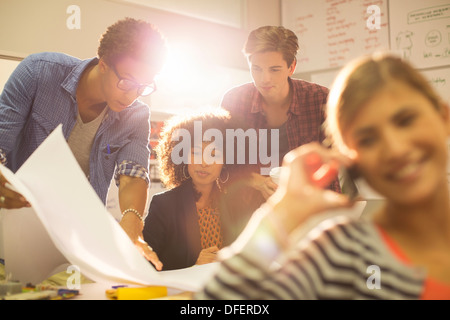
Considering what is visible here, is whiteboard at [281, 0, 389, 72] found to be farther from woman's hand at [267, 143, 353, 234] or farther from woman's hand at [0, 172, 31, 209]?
woman's hand at [267, 143, 353, 234]

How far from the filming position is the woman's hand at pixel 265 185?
51.1 inches

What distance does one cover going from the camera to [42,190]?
716mm

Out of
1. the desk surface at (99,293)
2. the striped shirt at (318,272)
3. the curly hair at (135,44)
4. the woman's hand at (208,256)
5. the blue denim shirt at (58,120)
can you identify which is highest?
the curly hair at (135,44)

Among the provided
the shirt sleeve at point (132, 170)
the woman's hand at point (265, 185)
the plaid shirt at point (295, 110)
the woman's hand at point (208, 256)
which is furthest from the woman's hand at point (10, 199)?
the plaid shirt at point (295, 110)

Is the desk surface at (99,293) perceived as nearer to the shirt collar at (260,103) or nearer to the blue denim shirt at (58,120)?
the blue denim shirt at (58,120)

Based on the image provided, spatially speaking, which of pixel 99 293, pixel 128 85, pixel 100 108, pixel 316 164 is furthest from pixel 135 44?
pixel 316 164

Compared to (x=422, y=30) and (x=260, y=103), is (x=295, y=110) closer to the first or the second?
(x=260, y=103)

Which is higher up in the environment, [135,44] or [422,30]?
[422,30]

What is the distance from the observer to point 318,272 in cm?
41

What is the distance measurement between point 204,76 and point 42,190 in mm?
2508

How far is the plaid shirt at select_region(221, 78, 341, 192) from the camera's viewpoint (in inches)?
70.4

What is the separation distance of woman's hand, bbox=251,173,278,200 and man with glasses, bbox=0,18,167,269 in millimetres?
368

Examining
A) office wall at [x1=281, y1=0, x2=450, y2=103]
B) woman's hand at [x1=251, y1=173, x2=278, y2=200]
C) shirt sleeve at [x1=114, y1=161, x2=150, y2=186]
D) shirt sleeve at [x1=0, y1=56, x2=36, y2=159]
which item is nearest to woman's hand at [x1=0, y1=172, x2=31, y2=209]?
shirt sleeve at [x1=0, y1=56, x2=36, y2=159]

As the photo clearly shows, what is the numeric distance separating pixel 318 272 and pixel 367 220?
10cm
